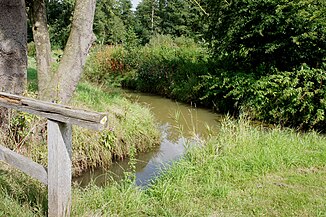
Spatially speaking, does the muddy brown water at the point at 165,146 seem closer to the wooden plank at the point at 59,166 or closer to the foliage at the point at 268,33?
the wooden plank at the point at 59,166

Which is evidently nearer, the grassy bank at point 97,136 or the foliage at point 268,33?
the grassy bank at point 97,136

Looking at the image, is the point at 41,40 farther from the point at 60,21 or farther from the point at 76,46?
the point at 60,21

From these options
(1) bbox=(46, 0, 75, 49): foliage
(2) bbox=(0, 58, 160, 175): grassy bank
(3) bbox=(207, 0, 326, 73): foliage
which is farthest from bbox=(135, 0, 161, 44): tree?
(2) bbox=(0, 58, 160, 175): grassy bank

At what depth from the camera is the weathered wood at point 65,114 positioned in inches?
79.9

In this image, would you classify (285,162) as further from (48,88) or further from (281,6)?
(281,6)

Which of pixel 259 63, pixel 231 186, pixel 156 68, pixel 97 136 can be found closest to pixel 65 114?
pixel 231 186

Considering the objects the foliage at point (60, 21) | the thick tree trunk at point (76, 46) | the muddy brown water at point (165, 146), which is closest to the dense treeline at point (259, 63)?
the foliage at point (60, 21)

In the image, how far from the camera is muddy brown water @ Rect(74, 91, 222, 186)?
16.1ft

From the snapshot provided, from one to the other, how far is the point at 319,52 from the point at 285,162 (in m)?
4.36

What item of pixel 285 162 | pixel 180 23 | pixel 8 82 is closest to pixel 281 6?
pixel 285 162

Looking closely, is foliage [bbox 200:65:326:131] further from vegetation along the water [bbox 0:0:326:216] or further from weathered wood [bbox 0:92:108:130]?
weathered wood [bbox 0:92:108:130]

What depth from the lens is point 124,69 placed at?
50.3 ft

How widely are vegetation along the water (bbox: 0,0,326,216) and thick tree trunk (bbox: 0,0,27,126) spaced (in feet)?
0.04

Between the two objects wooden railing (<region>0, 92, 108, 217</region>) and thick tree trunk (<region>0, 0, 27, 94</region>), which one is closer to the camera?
wooden railing (<region>0, 92, 108, 217</region>)
